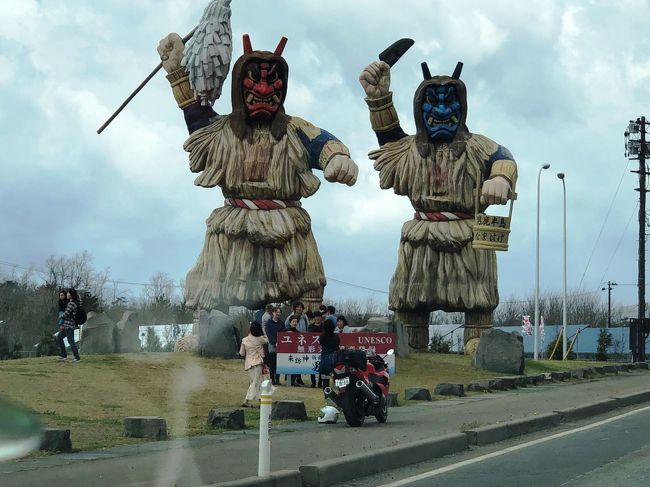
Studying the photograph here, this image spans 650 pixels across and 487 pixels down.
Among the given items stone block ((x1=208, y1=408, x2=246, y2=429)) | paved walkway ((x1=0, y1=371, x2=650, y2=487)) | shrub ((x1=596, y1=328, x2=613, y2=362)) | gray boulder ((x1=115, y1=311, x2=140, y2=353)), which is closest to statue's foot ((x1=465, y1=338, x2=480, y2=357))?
gray boulder ((x1=115, y1=311, x2=140, y2=353))

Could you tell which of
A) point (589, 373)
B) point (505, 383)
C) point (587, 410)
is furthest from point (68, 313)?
point (589, 373)

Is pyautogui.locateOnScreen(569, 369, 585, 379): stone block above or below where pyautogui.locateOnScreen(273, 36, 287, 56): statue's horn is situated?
below

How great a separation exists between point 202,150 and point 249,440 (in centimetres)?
1441

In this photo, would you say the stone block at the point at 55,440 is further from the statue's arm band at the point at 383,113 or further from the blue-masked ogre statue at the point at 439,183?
the statue's arm band at the point at 383,113

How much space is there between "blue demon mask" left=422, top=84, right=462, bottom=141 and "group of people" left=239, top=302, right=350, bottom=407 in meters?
5.91

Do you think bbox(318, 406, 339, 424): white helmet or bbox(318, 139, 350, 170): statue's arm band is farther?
bbox(318, 139, 350, 170): statue's arm band

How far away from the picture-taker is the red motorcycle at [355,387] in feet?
48.1

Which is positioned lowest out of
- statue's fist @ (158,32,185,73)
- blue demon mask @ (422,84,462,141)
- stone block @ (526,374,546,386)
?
stone block @ (526,374,546,386)

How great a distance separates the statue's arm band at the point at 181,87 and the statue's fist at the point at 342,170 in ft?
13.2

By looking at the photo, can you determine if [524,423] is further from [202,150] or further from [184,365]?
[202,150]

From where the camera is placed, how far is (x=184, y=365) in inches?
902

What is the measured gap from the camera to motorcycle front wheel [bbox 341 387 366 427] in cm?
1465

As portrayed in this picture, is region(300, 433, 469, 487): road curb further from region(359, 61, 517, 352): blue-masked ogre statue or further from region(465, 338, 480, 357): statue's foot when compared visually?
region(465, 338, 480, 357): statue's foot

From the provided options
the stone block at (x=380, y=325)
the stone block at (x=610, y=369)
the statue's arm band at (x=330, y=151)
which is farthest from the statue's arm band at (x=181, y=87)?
the stone block at (x=610, y=369)
